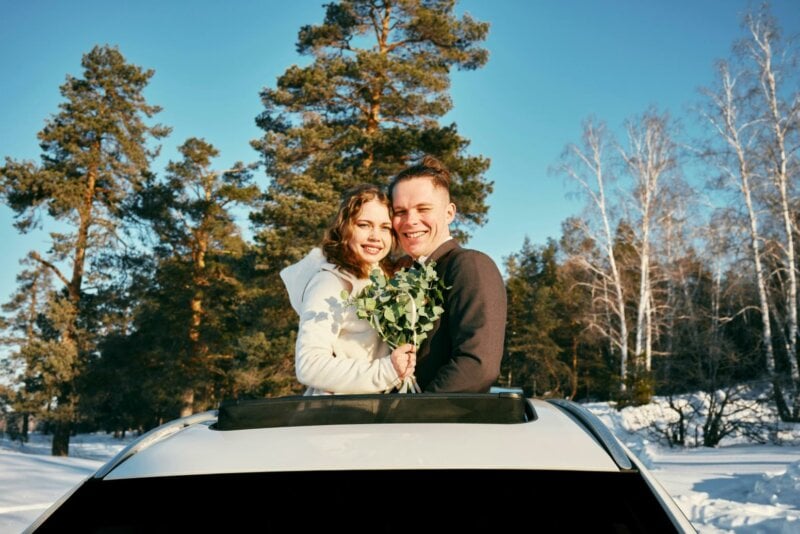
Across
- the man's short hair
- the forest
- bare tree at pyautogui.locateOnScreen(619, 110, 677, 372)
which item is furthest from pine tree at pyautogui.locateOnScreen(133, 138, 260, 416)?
the man's short hair

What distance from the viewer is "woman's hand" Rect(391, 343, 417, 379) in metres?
2.74

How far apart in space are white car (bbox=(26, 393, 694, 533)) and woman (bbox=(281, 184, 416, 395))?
3.69 feet

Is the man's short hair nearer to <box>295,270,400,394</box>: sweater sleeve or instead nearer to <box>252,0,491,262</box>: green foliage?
<box>295,270,400,394</box>: sweater sleeve

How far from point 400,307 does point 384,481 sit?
1.48 m

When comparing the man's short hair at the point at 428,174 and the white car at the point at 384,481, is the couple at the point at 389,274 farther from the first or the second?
the white car at the point at 384,481

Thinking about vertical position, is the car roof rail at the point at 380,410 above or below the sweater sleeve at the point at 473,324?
below

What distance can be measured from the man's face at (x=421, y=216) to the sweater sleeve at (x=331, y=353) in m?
0.50

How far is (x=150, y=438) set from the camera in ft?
5.52

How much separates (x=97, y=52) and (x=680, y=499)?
28769mm

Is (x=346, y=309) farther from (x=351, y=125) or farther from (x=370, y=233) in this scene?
(x=351, y=125)

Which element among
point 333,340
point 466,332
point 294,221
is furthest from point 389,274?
point 294,221

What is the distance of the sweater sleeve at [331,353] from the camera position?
2773mm

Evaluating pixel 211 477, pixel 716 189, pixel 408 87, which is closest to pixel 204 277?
pixel 408 87

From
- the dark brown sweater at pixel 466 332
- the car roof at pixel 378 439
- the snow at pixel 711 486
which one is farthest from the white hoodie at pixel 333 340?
the snow at pixel 711 486
